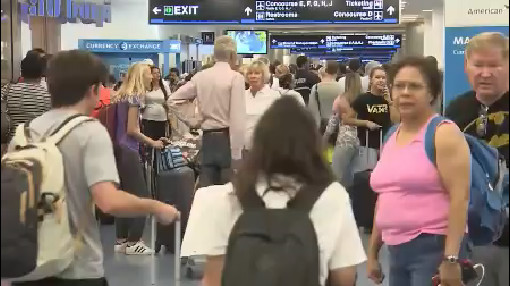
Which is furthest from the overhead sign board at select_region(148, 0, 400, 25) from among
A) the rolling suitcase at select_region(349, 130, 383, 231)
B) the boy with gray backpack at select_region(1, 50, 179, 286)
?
the boy with gray backpack at select_region(1, 50, 179, 286)

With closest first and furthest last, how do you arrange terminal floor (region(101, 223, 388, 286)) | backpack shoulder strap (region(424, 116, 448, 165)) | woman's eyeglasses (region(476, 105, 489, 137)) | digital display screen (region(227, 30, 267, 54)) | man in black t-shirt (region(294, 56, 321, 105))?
backpack shoulder strap (region(424, 116, 448, 165)), woman's eyeglasses (region(476, 105, 489, 137)), terminal floor (region(101, 223, 388, 286)), man in black t-shirt (region(294, 56, 321, 105)), digital display screen (region(227, 30, 267, 54))

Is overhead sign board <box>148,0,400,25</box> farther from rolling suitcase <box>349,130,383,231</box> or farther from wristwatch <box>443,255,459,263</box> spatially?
wristwatch <box>443,255,459,263</box>

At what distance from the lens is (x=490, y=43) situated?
2619 mm

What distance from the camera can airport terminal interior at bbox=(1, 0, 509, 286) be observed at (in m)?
5.97

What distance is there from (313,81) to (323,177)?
1083 cm

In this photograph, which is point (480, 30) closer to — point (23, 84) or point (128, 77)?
point (128, 77)

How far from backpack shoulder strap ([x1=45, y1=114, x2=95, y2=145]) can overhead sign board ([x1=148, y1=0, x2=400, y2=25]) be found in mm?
10202

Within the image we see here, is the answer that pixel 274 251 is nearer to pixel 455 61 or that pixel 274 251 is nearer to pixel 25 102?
pixel 455 61

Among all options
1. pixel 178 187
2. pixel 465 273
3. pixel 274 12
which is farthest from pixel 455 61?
pixel 274 12

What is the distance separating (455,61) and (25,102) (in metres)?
3.34

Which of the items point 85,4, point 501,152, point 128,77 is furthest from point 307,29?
point 501,152

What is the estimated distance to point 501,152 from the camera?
298cm

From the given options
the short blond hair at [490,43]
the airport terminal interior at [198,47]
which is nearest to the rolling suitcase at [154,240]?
the airport terminal interior at [198,47]

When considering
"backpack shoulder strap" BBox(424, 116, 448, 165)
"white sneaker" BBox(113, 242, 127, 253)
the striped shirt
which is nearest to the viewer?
"backpack shoulder strap" BBox(424, 116, 448, 165)
